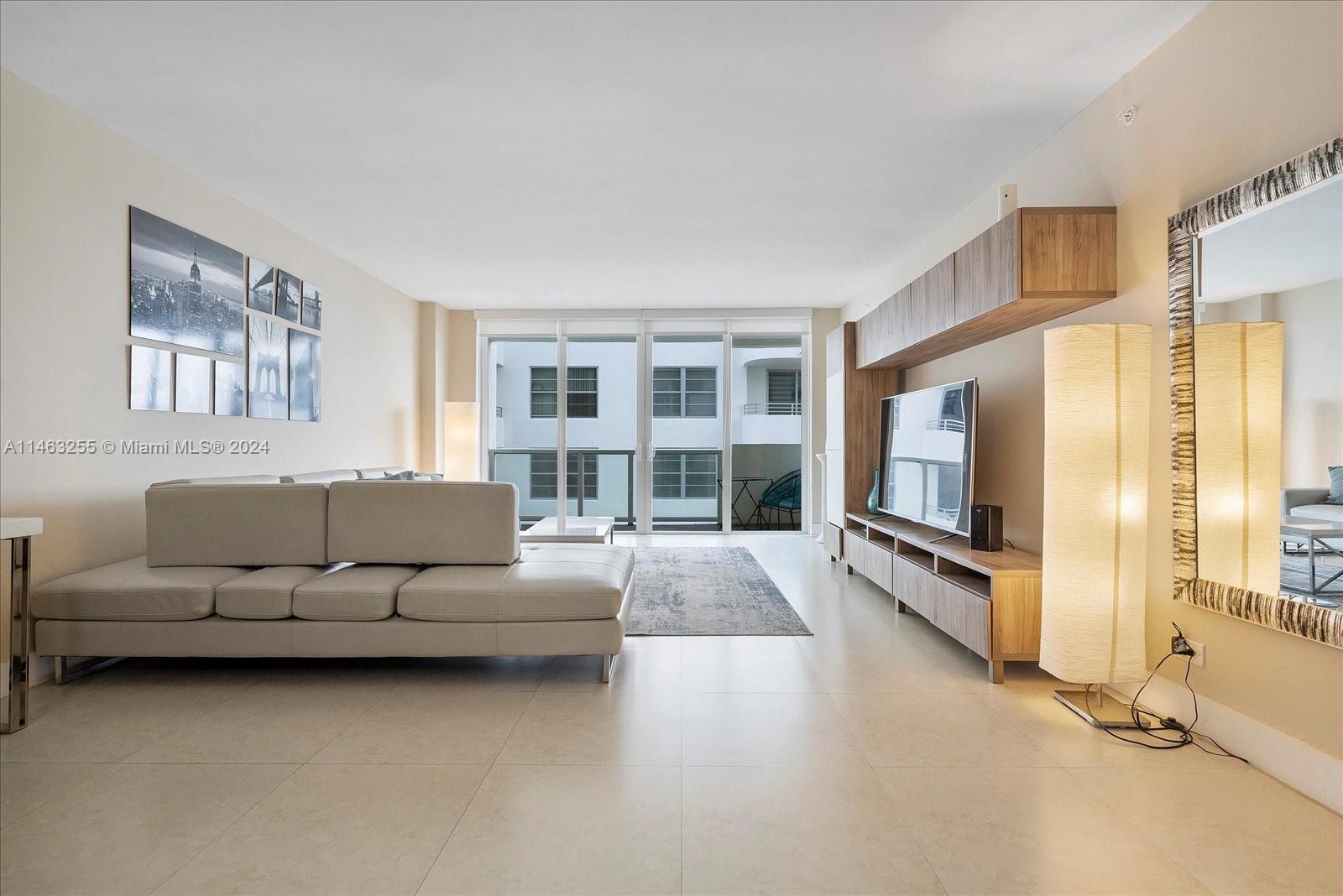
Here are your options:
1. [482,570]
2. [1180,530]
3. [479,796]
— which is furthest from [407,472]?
[1180,530]

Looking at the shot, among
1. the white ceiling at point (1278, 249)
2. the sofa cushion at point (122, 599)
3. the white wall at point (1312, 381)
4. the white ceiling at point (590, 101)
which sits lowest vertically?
the sofa cushion at point (122, 599)

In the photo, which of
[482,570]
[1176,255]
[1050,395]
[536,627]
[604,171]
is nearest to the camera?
[1176,255]

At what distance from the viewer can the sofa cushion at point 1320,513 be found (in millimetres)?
1928

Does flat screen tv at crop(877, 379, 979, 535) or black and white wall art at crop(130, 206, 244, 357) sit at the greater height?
black and white wall art at crop(130, 206, 244, 357)

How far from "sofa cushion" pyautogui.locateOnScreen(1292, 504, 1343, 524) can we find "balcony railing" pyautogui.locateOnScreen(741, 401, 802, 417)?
5.86m

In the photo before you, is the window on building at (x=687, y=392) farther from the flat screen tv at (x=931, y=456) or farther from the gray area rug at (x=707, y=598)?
the flat screen tv at (x=931, y=456)

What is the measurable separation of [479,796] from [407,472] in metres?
4.37

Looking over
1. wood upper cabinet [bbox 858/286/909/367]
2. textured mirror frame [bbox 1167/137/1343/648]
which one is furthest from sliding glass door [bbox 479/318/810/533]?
textured mirror frame [bbox 1167/137/1343/648]

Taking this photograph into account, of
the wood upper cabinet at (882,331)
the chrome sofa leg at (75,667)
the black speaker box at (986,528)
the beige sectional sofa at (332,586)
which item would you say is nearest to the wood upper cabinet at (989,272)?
the wood upper cabinet at (882,331)

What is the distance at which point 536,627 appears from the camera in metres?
2.97

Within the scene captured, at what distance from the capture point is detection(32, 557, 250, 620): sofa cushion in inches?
A: 113

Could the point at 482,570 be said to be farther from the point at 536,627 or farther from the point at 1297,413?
the point at 1297,413

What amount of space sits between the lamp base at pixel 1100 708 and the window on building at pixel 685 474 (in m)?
5.17

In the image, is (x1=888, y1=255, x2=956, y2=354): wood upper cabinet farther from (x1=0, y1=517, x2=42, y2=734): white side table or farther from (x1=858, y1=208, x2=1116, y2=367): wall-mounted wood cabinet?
(x1=0, y1=517, x2=42, y2=734): white side table
